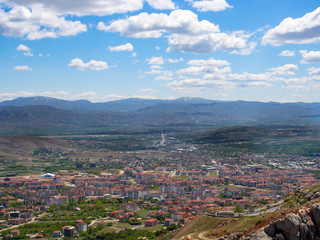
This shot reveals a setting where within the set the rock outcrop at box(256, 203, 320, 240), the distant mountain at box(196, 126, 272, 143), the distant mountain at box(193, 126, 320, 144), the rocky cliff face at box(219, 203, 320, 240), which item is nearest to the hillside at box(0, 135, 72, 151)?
the distant mountain at box(193, 126, 320, 144)

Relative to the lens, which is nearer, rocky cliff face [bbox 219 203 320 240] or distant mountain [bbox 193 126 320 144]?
rocky cliff face [bbox 219 203 320 240]

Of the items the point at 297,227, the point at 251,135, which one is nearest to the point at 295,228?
the point at 297,227

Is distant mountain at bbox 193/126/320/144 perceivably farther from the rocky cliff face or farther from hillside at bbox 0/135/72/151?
the rocky cliff face

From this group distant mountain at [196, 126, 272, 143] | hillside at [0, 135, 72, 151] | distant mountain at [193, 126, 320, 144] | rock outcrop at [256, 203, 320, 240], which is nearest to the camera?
rock outcrop at [256, 203, 320, 240]

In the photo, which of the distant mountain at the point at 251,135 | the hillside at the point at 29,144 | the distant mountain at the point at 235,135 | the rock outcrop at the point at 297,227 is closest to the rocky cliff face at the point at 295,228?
the rock outcrop at the point at 297,227

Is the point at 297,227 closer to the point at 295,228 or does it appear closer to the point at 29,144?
the point at 295,228

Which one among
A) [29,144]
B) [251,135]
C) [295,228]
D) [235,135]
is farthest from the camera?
[235,135]

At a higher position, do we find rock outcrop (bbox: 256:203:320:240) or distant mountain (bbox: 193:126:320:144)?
rock outcrop (bbox: 256:203:320:240)

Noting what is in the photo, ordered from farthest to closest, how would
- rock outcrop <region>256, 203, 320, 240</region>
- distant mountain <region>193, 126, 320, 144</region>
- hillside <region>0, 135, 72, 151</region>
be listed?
distant mountain <region>193, 126, 320, 144</region>, hillside <region>0, 135, 72, 151</region>, rock outcrop <region>256, 203, 320, 240</region>
